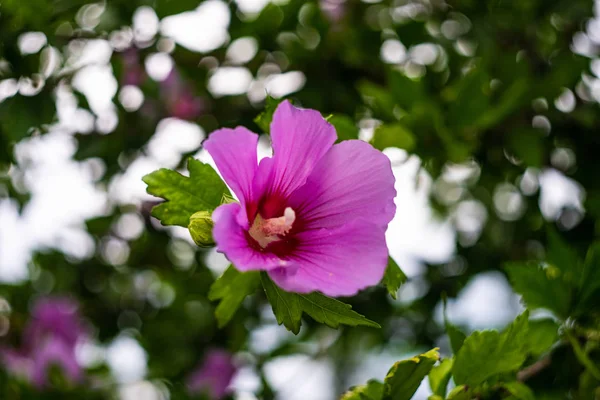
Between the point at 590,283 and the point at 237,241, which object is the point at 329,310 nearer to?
the point at 237,241

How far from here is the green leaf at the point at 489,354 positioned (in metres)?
0.59

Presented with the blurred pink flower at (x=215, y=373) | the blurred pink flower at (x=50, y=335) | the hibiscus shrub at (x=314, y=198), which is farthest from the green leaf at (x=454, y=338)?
the blurred pink flower at (x=50, y=335)

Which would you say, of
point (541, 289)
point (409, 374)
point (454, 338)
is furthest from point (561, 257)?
point (409, 374)

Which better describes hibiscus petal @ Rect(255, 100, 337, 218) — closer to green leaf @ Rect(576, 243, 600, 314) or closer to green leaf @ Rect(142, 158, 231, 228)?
green leaf @ Rect(142, 158, 231, 228)

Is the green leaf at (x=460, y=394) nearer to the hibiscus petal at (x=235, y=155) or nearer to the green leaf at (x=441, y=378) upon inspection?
the green leaf at (x=441, y=378)

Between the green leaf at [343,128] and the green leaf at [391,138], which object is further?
the green leaf at [391,138]

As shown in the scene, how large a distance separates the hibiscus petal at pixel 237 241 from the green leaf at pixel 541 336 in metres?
0.33

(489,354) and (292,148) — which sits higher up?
(292,148)

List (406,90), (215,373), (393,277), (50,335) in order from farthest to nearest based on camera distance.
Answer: (50,335) < (215,373) < (406,90) < (393,277)

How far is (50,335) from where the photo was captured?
60.0 inches

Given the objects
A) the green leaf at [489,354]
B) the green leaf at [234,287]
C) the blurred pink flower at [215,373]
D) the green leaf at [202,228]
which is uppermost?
the green leaf at [202,228]

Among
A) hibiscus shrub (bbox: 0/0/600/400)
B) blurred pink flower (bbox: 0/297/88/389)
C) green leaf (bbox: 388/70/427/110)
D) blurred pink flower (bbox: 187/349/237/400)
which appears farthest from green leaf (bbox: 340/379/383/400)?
blurred pink flower (bbox: 0/297/88/389)

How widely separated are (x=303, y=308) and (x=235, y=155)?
0.46ft

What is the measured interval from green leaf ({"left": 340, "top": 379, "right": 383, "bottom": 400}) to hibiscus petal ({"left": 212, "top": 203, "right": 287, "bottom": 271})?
16cm
